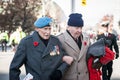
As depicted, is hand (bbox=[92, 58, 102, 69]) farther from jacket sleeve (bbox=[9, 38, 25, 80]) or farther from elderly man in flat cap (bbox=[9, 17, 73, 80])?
jacket sleeve (bbox=[9, 38, 25, 80])

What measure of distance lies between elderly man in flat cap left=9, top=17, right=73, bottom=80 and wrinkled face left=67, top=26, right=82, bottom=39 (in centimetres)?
36

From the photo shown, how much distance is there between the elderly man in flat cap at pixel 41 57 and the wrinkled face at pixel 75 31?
0.36 metres

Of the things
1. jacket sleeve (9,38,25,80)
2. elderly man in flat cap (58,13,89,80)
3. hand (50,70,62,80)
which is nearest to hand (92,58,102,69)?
elderly man in flat cap (58,13,89,80)

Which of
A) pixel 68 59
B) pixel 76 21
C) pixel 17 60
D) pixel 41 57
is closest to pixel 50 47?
pixel 41 57

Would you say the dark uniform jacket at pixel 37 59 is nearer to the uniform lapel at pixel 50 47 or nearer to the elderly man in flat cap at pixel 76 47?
the uniform lapel at pixel 50 47

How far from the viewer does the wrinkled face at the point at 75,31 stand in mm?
5715

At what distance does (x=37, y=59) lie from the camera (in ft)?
17.7

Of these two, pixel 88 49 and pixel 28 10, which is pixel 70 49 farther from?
pixel 28 10

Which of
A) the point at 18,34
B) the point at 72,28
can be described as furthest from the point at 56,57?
the point at 18,34

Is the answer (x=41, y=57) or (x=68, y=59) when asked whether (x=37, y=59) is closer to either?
(x=41, y=57)

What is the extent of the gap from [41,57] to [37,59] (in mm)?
53

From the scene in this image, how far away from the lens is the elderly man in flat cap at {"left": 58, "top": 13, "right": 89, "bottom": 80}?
5.76 m

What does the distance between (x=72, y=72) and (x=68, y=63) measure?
0.96ft

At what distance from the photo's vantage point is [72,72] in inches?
227
